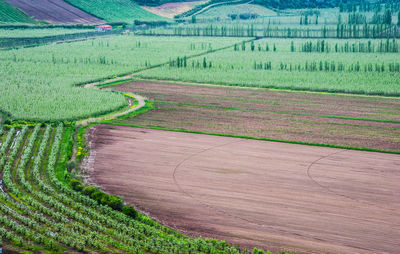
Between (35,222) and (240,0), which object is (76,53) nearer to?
(35,222)

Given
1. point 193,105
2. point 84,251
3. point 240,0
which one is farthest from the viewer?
point 240,0

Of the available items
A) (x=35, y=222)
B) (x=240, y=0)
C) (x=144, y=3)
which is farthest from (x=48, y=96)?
(x=240, y=0)

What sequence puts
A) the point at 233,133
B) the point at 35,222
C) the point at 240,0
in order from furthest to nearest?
the point at 240,0
the point at 233,133
the point at 35,222

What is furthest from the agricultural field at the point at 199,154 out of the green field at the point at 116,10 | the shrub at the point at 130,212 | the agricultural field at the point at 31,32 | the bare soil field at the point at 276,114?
the green field at the point at 116,10

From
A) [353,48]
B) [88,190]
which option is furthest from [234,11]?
[88,190]

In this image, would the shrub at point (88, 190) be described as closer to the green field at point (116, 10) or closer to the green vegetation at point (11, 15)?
the green vegetation at point (11, 15)

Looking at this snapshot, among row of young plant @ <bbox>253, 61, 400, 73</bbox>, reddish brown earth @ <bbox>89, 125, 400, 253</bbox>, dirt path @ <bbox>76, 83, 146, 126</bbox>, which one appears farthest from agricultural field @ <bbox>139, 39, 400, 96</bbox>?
reddish brown earth @ <bbox>89, 125, 400, 253</bbox>

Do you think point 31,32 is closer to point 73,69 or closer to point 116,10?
point 116,10

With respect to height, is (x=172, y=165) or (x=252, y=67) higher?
(x=252, y=67)
